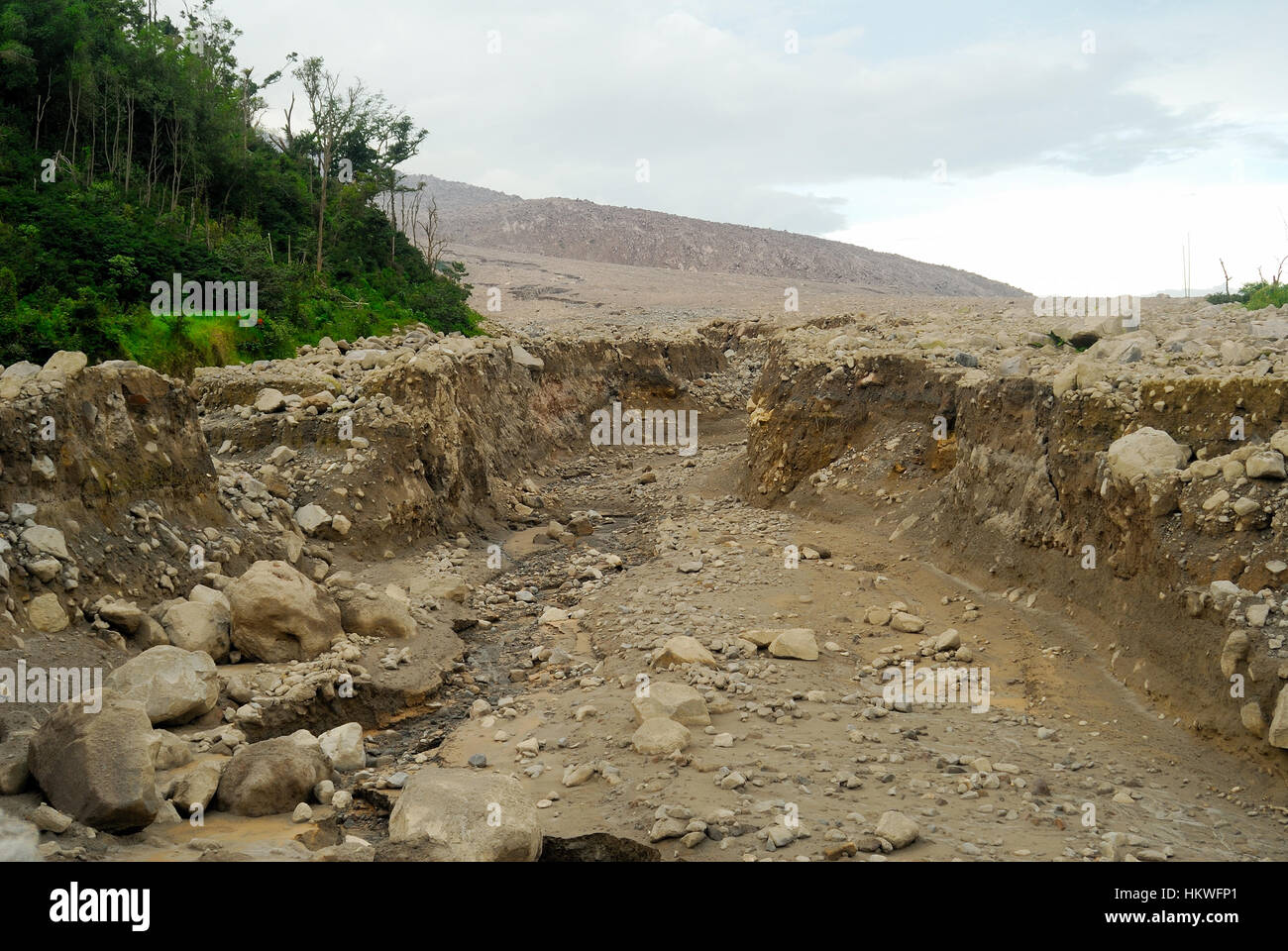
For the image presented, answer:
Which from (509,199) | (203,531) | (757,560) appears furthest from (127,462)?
(509,199)

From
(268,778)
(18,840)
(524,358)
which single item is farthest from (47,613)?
(524,358)

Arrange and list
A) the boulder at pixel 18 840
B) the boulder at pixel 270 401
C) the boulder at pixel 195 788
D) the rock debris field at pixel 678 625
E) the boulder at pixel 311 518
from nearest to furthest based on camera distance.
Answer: the boulder at pixel 18 840 < the rock debris field at pixel 678 625 < the boulder at pixel 195 788 < the boulder at pixel 311 518 < the boulder at pixel 270 401

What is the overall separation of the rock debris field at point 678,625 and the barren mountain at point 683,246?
54281mm

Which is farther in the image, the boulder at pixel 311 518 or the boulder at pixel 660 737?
the boulder at pixel 311 518

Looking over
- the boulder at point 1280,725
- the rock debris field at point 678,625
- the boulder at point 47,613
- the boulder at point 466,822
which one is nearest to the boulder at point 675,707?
the rock debris field at point 678,625

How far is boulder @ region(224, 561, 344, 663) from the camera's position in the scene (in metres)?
7.87

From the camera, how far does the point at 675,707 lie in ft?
21.8

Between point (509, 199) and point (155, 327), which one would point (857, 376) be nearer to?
point (155, 327)

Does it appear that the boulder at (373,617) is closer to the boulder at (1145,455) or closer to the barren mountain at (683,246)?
the boulder at (1145,455)

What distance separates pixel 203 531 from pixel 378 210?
78.0 feet

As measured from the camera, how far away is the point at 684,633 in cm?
863

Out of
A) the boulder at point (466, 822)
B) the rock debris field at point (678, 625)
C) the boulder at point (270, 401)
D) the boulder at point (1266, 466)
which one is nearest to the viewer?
the boulder at point (466, 822)

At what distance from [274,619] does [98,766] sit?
10.3ft

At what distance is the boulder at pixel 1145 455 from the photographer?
23.7ft
